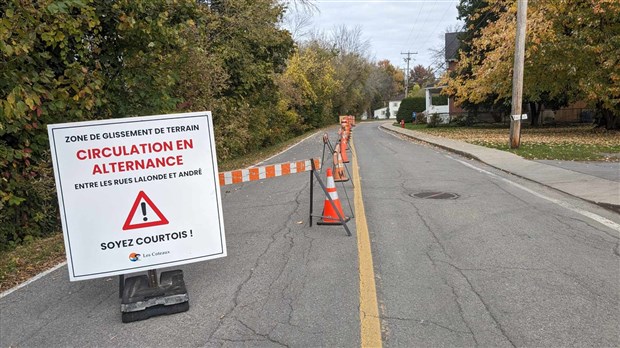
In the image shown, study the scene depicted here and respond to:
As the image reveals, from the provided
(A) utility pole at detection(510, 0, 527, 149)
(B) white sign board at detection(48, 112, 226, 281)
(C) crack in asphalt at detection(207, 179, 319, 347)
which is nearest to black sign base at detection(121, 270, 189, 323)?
(B) white sign board at detection(48, 112, 226, 281)

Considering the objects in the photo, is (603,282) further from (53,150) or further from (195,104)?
(195,104)

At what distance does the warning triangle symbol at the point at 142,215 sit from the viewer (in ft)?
13.8

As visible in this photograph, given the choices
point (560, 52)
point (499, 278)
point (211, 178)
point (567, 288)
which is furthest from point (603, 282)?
point (560, 52)

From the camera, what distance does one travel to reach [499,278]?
4.59 meters

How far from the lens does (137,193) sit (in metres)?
4.20

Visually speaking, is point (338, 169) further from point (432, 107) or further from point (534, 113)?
point (432, 107)

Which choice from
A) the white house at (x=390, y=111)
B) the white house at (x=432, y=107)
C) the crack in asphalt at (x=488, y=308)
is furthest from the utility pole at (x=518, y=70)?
the white house at (x=390, y=111)

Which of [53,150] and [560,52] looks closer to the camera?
[53,150]

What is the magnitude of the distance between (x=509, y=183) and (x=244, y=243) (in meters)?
6.88

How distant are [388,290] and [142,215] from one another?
2.39 meters

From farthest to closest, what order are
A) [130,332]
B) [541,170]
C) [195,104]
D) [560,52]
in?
1. [560,52]
2. [195,104]
3. [541,170]
4. [130,332]

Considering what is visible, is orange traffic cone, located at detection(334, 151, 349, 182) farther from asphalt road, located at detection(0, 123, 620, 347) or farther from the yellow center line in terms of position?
the yellow center line

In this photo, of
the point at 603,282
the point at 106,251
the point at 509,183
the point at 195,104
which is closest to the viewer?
the point at 106,251

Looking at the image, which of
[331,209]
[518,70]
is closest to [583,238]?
[331,209]
